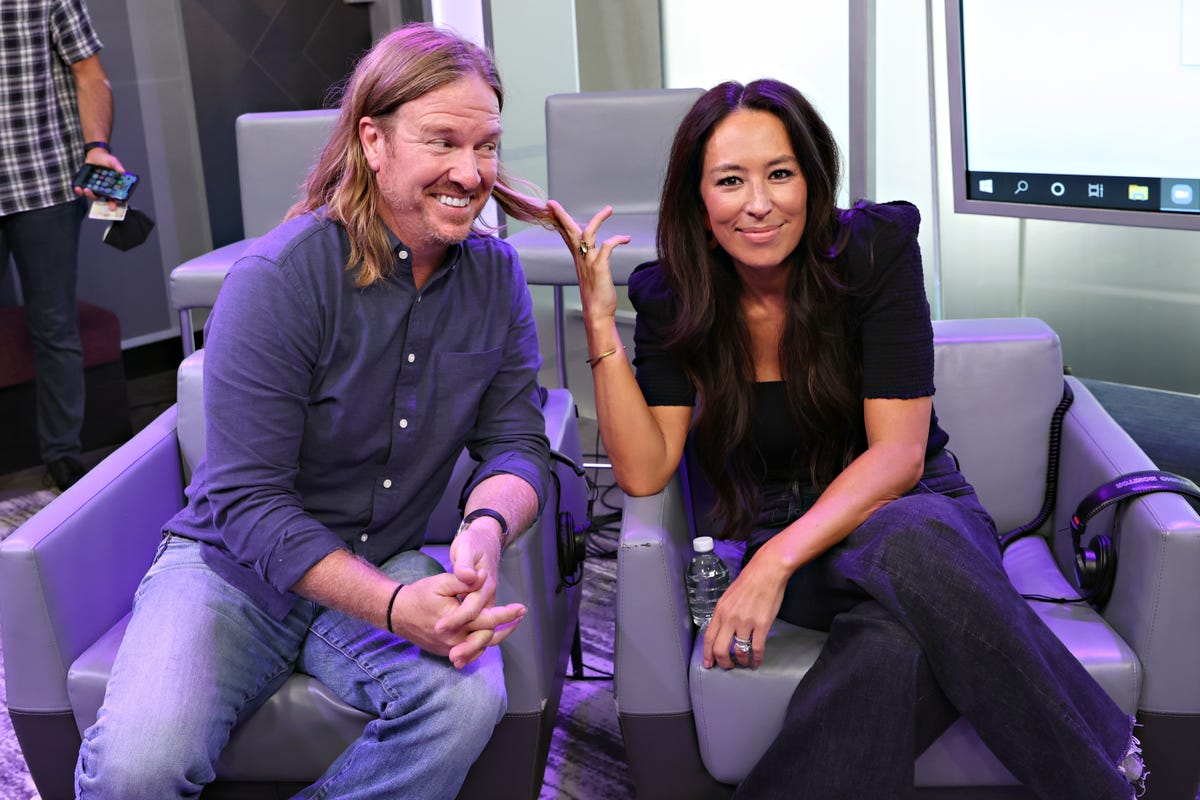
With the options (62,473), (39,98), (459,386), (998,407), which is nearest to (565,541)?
(459,386)

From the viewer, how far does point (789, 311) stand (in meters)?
2.02

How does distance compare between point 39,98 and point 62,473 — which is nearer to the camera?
point 39,98

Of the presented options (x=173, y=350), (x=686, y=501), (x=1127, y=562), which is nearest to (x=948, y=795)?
(x=1127, y=562)

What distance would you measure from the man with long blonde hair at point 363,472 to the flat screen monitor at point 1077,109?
1.36 meters

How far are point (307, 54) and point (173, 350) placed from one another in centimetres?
142

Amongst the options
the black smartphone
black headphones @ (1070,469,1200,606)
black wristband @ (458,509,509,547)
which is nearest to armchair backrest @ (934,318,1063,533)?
black headphones @ (1070,469,1200,606)

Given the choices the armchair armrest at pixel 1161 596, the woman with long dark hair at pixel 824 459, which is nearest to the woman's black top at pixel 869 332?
the woman with long dark hair at pixel 824 459

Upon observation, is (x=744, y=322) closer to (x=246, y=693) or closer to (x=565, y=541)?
(x=565, y=541)

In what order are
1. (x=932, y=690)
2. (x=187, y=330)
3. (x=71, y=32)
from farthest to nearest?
(x=71, y=32) → (x=187, y=330) → (x=932, y=690)

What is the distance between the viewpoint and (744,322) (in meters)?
2.08

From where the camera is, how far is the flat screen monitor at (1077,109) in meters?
2.59

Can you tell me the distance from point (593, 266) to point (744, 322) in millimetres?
278

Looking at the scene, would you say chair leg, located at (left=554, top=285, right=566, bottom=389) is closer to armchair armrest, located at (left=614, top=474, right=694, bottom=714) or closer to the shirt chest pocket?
the shirt chest pocket

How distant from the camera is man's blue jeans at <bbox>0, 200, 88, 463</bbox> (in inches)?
150
